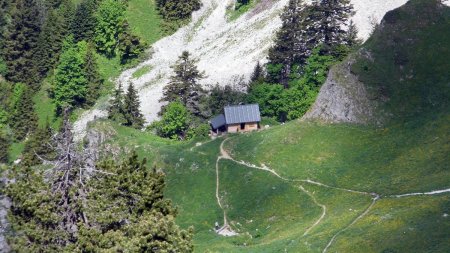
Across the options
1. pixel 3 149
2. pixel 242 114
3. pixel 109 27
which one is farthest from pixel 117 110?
pixel 109 27

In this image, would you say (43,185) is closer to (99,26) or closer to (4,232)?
(4,232)

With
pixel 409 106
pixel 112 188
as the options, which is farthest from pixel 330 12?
pixel 112 188

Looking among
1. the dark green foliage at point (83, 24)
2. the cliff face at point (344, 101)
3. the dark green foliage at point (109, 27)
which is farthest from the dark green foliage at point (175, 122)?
the dark green foliage at point (83, 24)

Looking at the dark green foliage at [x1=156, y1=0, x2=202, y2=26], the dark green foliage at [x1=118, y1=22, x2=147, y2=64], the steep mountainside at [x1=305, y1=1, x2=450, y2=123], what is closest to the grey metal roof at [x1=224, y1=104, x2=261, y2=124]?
the steep mountainside at [x1=305, y1=1, x2=450, y2=123]

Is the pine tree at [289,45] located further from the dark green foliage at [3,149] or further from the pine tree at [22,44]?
the pine tree at [22,44]

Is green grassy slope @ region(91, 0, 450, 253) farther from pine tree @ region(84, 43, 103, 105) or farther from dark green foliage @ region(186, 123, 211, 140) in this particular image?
pine tree @ region(84, 43, 103, 105)
